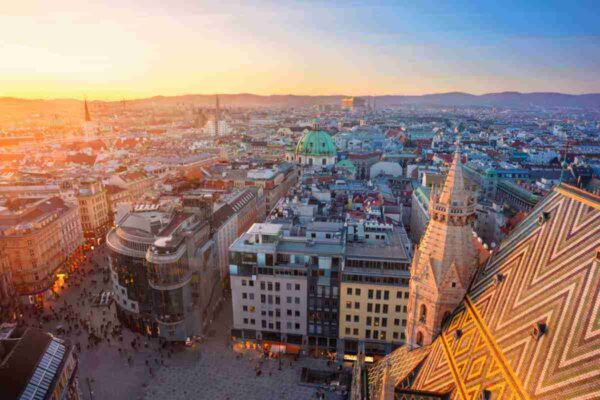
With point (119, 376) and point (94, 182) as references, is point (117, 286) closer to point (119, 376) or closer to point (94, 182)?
point (119, 376)

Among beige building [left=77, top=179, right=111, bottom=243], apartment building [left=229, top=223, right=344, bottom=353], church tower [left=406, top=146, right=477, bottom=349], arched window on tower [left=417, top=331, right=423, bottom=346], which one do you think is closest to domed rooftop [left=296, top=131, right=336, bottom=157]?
beige building [left=77, top=179, right=111, bottom=243]

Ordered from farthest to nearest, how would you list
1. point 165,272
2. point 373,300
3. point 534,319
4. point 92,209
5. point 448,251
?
1. point 92,209
2. point 165,272
3. point 373,300
4. point 448,251
5. point 534,319

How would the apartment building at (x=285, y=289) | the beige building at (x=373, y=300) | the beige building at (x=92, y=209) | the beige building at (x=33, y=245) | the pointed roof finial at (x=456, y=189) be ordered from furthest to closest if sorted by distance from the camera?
the beige building at (x=92, y=209) < the beige building at (x=33, y=245) < the apartment building at (x=285, y=289) < the beige building at (x=373, y=300) < the pointed roof finial at (x=456, y=189)

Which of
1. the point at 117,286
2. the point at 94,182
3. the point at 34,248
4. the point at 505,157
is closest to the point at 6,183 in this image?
the point at 94,182

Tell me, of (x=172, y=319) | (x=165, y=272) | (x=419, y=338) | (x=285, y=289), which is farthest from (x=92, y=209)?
(x=419, y=338)

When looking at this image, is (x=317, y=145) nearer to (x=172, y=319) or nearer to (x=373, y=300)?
(x=373, y=300)

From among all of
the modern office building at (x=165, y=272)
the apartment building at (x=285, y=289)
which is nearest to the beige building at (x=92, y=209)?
the modern office building at (x=165, y=272)

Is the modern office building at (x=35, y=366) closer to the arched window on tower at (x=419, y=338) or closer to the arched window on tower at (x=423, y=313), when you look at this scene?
the arched window on tower at (x=419, y=338)
